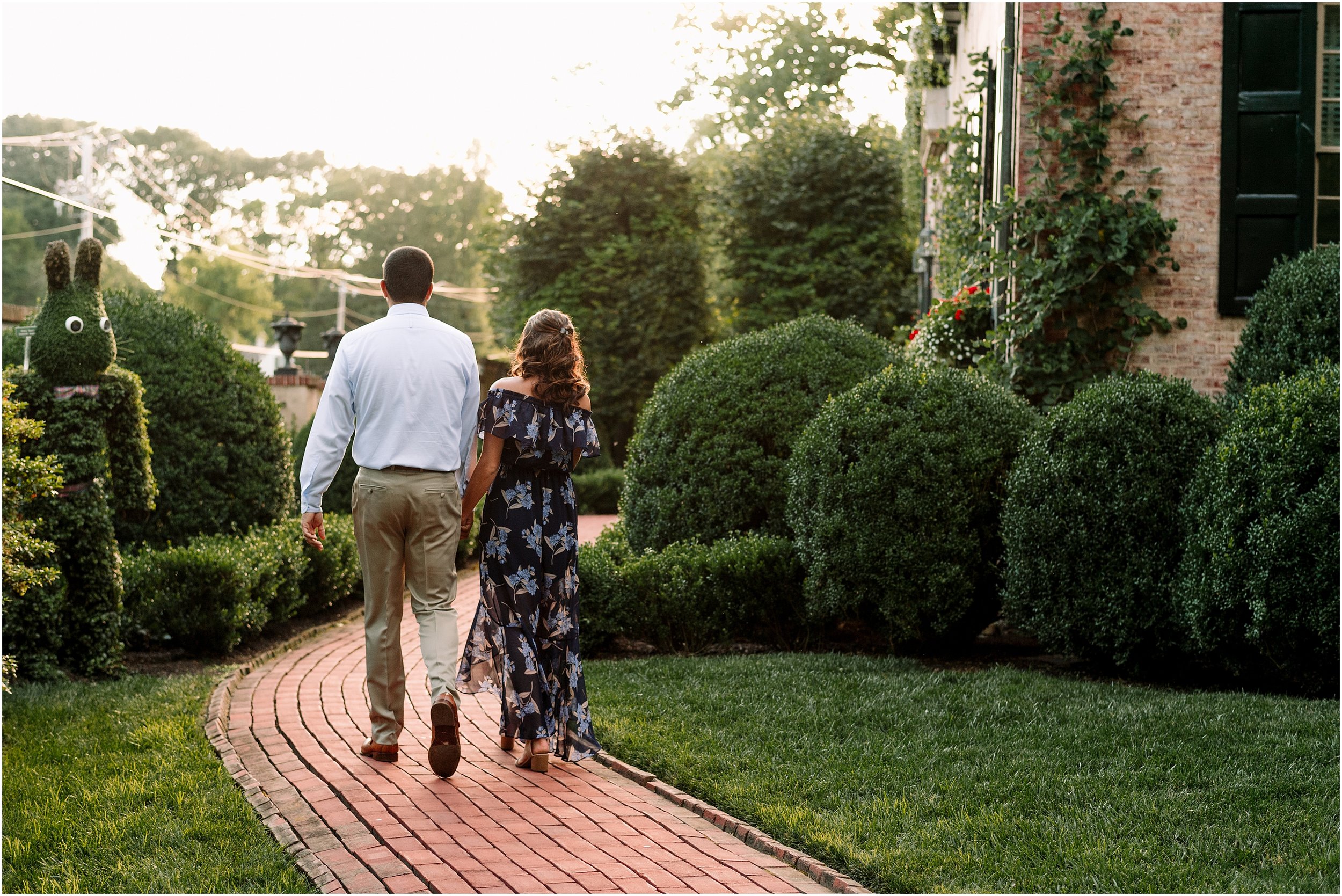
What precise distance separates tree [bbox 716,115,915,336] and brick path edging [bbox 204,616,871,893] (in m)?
14.5

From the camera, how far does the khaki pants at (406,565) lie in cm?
464

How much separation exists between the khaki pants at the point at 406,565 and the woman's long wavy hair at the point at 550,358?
52 cm

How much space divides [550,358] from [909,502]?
9.88 feet

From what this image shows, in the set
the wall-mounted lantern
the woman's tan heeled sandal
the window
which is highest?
the window

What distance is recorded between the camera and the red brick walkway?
3512 mm

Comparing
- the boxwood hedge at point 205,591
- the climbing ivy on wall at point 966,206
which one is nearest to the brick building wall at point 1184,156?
the climbing ivy on wall at point 966,206

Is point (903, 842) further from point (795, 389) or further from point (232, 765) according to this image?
point (795, 389)

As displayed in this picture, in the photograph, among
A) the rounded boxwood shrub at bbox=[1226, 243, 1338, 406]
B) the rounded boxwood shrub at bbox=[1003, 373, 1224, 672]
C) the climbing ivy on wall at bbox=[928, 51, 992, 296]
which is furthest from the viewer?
the climbing ivy on wall at bbox=[928, 51, 992, 296]

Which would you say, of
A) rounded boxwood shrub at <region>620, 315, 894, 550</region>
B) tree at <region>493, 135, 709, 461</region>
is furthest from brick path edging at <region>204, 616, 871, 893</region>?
tree at <region>493, 135, 709, 461</region>

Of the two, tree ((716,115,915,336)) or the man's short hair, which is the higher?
tree ((716,115,915,336))

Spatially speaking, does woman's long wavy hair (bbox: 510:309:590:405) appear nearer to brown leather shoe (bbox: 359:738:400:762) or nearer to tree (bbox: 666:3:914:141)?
brown leather shoe (bbox: 359:738:400:762)

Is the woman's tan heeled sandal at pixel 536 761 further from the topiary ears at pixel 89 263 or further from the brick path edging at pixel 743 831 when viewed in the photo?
the topiary ears at pixel 89 263

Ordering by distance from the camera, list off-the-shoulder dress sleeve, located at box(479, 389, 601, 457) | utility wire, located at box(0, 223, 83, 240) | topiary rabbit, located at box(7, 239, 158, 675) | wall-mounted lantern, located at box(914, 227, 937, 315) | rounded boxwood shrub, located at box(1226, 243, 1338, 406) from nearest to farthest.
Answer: off-the-shoulder dress sleeve, located at box(479, 389, 601, 457), topiary rabbit, located at box(7, 239, 158, 675), rounded boxwood shrub, located at box(1226, 243, 1338, 406), wall-mounted lantern, located at box(914, 227, 937, 315), utility wire, located at box(0, 223, 83, 240)

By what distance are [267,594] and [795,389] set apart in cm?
396
